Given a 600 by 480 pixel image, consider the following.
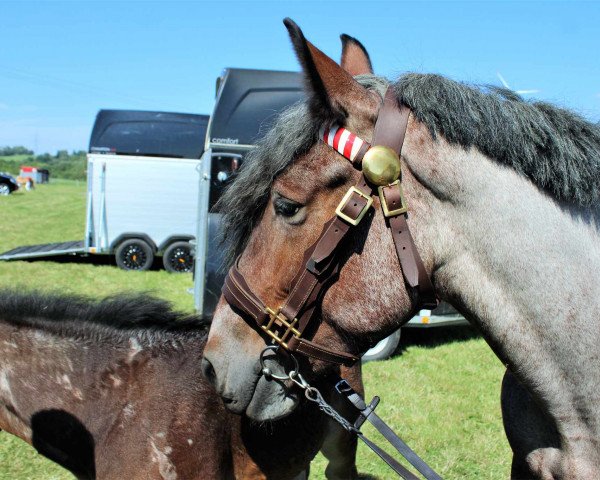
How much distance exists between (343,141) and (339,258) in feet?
1.14

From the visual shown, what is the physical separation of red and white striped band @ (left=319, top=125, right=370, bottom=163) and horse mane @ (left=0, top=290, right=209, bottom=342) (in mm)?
1635

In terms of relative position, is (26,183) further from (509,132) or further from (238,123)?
(509,132)

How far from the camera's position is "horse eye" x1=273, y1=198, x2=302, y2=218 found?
1.77 metres

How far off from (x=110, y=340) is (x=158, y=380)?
1.11ft

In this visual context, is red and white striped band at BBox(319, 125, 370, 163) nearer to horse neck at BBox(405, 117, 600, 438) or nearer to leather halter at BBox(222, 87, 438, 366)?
leather halter at BBox(222, 87, 438, 366)

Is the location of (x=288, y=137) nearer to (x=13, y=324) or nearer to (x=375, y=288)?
(x=375, y=288)

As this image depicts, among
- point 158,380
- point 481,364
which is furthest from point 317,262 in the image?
point 481,364

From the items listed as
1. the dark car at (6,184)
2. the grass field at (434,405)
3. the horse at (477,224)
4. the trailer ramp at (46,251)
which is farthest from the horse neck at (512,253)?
the dark car at (6,184)

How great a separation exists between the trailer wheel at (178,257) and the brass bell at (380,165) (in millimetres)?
12474

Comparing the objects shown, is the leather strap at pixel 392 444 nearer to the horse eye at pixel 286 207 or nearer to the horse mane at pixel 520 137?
the horse eye at pixel 286 207

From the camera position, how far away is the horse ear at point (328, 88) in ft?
5.30

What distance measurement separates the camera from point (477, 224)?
171cm

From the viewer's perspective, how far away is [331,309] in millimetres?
1784

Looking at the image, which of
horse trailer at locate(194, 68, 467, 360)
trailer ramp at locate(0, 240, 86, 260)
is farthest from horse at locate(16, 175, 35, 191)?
horse trailer at locate(194, 68, 467, 360)
